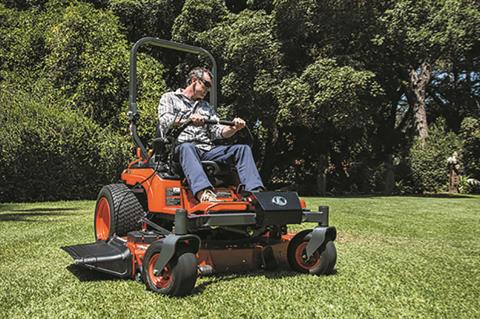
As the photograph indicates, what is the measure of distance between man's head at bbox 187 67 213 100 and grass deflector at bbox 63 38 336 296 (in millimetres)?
543

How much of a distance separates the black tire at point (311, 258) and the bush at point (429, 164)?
16.4 meters

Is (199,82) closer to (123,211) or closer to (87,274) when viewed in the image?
(123,211)

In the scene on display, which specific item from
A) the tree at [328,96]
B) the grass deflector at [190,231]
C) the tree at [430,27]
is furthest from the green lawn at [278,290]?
the tree at [430,27]

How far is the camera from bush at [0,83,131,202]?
11875mm

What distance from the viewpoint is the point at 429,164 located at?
19.1 m

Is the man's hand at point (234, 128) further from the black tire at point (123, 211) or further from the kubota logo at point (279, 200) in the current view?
the black tire at point (123, 211)

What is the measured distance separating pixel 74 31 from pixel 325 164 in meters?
10.4

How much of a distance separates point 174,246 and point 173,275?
0.20 m

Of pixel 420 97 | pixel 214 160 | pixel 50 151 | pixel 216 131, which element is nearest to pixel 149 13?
pixel 50 151

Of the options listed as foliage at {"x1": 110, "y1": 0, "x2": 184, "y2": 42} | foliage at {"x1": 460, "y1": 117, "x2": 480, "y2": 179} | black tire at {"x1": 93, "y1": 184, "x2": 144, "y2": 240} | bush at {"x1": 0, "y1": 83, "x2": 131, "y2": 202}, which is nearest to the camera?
black tire at {"x1": 93, "y1": 184, "x2": 144, "y2": 240}

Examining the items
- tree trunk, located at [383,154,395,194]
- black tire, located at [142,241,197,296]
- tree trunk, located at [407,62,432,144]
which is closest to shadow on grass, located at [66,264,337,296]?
black tire, located at [142,241,197,296]

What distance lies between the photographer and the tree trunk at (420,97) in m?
19.3

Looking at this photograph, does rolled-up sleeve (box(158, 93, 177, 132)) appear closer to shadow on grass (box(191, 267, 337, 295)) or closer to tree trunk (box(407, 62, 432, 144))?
shadow on grass (box(191, 267, 337, 295))

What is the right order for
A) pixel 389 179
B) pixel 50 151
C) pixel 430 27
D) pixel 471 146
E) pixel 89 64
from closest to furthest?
pixel 50 151
pixel 89 64
pixel 430 27
pixel 389 179
pixel 471 146
